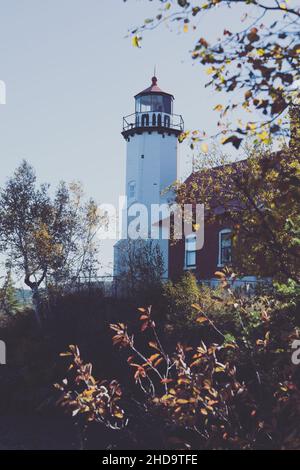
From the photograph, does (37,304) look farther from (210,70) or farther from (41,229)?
(210,70)

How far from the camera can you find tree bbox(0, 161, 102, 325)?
88.0 ft

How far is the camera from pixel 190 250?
3284 cm

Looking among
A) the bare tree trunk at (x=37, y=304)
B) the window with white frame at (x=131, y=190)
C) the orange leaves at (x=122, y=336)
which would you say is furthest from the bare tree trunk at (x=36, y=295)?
the orange leaves at (x=122, y=336)

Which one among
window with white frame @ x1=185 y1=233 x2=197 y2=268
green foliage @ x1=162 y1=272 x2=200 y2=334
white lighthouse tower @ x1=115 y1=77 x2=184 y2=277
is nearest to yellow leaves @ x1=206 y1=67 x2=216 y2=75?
green foliage @ x1=162 y1=272 x2=200 y2=334

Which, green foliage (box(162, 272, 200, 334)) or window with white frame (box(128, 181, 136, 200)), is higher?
window with white frame (box(128, 181, 136, 200))

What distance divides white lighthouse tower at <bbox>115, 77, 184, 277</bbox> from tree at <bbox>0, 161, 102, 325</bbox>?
348 inches

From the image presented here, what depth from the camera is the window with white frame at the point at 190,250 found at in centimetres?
3241

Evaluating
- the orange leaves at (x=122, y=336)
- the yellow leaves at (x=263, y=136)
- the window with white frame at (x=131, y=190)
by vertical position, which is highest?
the window with white frame at (x=131, y=190)

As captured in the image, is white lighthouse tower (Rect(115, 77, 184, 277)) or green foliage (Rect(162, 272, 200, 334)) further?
white lighthouse tower (Rect(115, 77, 184, 277))

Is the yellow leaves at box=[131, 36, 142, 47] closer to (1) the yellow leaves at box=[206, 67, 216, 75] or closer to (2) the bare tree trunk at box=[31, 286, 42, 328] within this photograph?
(1) the yellow leaves at box=[206, 67, 216, 75]

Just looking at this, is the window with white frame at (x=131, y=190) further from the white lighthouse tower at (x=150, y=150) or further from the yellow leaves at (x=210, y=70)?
the yellow leaves at (x=210, y=70)

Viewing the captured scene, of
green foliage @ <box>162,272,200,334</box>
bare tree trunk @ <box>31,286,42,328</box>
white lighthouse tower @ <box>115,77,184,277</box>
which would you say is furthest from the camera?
white lighthouse tower @ <box>115,77,184,277</box>

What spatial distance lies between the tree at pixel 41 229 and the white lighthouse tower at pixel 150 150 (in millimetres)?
8844
